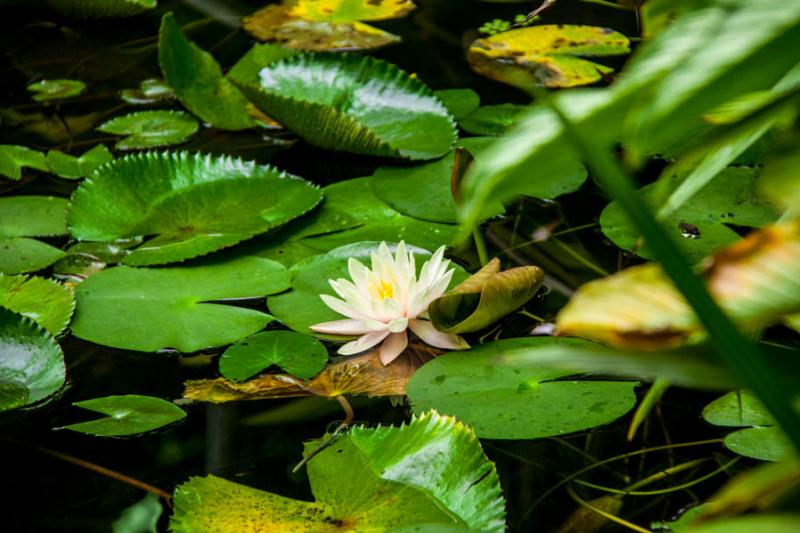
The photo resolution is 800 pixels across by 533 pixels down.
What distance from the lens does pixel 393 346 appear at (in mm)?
1256

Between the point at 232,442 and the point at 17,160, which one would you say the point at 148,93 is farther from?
the point at 232,442

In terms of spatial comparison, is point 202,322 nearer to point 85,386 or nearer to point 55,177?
point 85,386

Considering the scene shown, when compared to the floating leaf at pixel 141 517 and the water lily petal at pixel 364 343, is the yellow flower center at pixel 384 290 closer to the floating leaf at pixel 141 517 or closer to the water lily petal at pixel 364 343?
the water lily petal at pixel 364 343

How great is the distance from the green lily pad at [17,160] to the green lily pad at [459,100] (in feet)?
2.78

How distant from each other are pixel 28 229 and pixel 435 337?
80cm

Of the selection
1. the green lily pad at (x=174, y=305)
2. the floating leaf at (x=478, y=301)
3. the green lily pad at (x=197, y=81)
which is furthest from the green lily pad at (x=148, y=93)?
the floating leaf at (x=478, y=301)

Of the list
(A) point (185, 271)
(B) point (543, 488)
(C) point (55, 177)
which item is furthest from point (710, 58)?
(C) point (55, 177)

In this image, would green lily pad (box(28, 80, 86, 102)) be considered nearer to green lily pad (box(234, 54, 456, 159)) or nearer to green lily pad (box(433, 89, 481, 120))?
green lily pad (box(234, 54, 456, 159))

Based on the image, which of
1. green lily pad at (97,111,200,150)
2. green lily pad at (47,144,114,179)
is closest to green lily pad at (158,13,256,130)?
green lily pad at (97,111,200,150)

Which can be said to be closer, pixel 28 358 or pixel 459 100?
pixel 28 358

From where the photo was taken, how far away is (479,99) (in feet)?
6.72

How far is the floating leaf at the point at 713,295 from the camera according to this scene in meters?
0.32

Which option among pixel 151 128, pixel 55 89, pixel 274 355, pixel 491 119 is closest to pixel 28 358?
pixel 274 355

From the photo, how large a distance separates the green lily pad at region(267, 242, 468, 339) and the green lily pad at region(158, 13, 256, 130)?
2.13 ft
